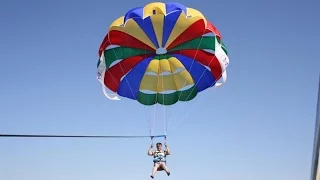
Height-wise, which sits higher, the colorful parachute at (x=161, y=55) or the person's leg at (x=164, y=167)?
the colorful parachute at (x=161, y=55)

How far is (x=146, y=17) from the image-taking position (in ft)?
31.7

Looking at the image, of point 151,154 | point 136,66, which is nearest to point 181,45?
point 136,66

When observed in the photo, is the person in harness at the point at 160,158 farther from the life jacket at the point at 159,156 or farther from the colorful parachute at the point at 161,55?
the colorful parachute at the point at 161,55

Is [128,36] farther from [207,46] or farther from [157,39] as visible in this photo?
[207,46]

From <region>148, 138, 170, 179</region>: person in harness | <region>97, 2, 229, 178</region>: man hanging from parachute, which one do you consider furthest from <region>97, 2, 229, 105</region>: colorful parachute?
<region>148, 138, 170, 179</region>: person in harness

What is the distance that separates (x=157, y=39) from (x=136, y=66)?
1.13 m

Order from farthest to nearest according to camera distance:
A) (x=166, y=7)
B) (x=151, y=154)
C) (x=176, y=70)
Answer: (x=176, y=70)
(x=166, y=7)
(x=151, y=154)

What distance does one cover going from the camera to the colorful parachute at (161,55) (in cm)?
978

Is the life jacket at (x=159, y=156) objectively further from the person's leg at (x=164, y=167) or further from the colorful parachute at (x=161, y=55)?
the colorful parachute at (x=161, y=55)

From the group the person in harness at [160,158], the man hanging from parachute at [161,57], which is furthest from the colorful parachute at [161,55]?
the person in harness at [160,158]

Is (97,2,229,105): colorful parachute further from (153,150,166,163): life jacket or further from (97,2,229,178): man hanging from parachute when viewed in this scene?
(153,150,166,163): life jacket

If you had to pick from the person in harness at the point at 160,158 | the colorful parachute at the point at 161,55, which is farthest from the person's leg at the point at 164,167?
the colorful parachute at the point at 161,55

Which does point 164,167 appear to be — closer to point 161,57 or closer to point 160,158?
point 160,158

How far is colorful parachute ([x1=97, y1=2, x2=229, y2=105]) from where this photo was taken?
9781 millimetres
